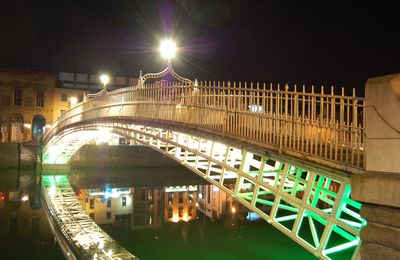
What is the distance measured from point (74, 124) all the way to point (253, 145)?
1886 cm

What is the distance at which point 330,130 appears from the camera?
722 centimetres

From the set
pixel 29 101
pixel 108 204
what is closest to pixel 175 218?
pixel 108 204

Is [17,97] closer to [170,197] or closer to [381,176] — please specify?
[170,197]

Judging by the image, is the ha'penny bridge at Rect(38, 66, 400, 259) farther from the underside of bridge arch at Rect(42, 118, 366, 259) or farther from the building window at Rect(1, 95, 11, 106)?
the building window at Rect(1, 95, 11, 106)

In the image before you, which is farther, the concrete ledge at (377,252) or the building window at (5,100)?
the building window at (5,100)

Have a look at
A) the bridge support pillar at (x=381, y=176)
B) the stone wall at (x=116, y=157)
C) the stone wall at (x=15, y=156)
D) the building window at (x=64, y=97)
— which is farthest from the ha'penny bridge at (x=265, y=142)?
the building window at (x=64, y=97)

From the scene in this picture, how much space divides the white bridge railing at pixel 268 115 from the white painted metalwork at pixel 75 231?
4.60 meters

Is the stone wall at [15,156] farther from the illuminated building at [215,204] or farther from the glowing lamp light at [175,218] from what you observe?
the glowing lamp light at [175,218]

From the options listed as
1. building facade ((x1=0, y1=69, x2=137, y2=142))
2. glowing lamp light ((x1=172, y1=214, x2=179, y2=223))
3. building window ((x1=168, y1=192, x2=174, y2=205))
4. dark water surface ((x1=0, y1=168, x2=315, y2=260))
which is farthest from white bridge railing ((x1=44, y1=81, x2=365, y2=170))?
building facade ((x1=0, y1=69, x2=137, y2=142))

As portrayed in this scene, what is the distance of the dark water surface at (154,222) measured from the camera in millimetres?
13596

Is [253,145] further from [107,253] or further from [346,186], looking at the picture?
[107,253]

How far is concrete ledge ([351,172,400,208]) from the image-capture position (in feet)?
16.2

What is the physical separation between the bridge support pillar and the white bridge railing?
82 centimetres

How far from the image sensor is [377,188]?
5152 mm
